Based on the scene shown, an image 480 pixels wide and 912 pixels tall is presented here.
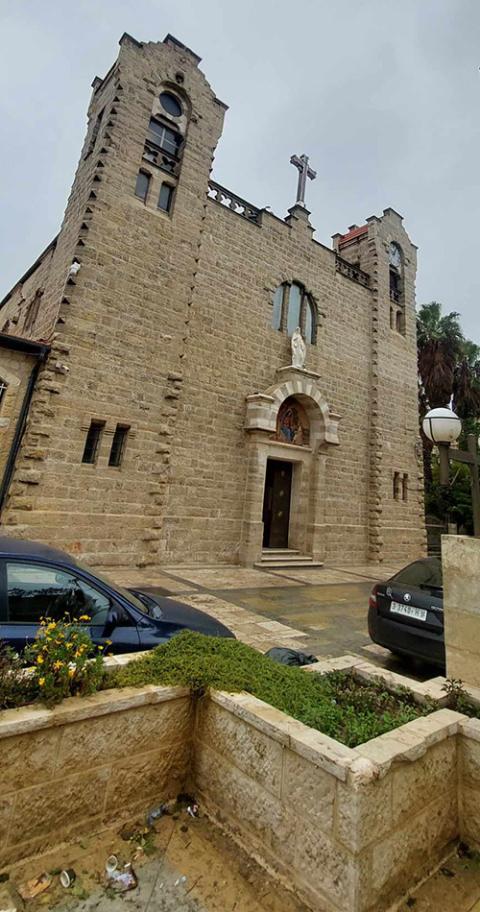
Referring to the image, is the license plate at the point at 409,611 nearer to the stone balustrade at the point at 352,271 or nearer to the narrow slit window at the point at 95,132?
the narrow slit window at the point at 95,132

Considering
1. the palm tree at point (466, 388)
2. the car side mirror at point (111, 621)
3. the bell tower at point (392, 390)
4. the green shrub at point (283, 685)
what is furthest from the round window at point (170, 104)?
the palm tree at point (466, 388)

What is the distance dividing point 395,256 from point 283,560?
44.9ft

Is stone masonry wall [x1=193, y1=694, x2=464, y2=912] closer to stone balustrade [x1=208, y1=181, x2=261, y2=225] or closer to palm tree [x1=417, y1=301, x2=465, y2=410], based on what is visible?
stone balustrade [x1=208, y1=181, x2=261, y2=225]

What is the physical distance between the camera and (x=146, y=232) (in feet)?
33.5

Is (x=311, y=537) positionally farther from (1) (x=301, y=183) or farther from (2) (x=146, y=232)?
(1) (x=301, y=183)

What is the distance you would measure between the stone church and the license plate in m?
6.12

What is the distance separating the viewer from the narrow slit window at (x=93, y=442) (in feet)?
29.5

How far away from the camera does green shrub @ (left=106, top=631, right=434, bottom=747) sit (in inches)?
83.6

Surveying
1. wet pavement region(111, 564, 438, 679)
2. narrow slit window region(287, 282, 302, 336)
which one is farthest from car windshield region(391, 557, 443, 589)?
narrow slit window region(287, 282, 302, 336)

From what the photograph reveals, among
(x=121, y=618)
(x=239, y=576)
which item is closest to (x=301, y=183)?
(x=239, y=576)

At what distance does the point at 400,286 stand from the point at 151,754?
18912mm

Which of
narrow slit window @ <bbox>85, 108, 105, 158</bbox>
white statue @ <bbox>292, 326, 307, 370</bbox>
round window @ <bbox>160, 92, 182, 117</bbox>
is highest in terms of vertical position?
round window @ <bbox>160, 92, 182, 117</bbox>

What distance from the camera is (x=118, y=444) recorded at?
944 centimetres

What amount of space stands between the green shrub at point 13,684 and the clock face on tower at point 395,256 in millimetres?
19004
